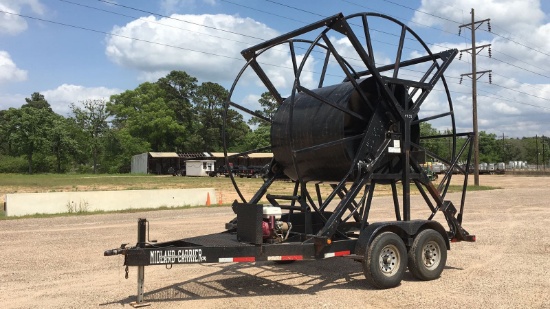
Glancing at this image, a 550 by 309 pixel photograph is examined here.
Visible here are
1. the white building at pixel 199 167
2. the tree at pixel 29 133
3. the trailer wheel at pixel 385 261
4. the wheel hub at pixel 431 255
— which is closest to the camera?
the trailer wheel at pixel 385 261

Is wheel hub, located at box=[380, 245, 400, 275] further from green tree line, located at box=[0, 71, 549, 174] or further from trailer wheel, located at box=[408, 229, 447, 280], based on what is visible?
green tree line, located at box=[0, 71, 549, 174]

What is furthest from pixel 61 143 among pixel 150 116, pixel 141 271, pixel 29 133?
pixel 141 271

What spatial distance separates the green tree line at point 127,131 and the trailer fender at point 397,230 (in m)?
82.7

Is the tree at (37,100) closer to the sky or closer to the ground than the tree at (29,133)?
closer to the sky

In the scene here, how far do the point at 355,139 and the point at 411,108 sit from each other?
1.19 m

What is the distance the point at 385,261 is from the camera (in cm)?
780

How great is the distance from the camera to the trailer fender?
24.7ft

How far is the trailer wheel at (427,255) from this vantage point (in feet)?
26.6

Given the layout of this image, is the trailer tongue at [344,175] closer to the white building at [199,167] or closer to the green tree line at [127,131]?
the white building at [199,167]

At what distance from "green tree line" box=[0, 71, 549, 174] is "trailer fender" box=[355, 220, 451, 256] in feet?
271

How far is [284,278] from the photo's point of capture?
8.62 metres

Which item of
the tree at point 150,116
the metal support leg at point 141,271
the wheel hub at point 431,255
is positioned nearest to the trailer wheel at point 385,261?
the wheel hub at point 431,255

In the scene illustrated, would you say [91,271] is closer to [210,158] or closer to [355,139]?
[355,139]

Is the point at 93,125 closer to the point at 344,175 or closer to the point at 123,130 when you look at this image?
the point at 123,130
